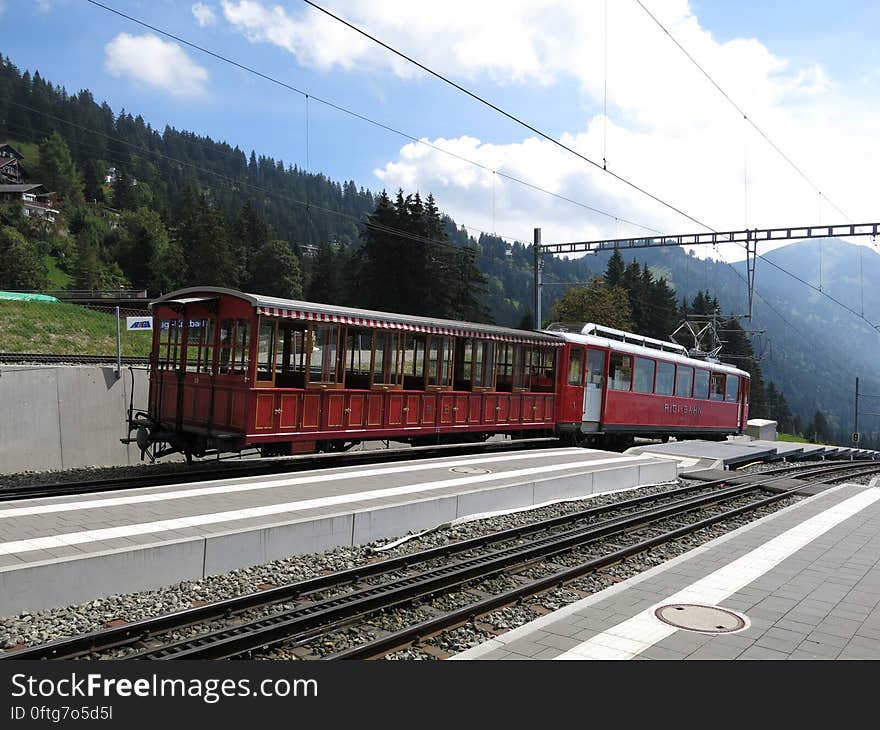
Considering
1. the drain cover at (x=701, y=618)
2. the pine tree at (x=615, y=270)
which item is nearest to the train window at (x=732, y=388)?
the drain cover at (x=701, y=618)

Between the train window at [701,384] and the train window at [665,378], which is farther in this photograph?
the train window at [701,384]

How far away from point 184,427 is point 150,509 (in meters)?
4.95

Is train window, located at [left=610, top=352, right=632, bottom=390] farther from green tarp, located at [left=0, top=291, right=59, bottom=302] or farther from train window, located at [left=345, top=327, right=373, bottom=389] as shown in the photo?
green tarp, located at [left=0, top=291, right=59, bottom=302]

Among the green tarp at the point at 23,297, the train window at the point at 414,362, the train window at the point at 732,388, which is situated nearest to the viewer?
the train window at the point at 414,362

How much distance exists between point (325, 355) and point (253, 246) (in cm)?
8454

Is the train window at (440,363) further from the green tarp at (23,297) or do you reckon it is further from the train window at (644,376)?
the green tarp at (23,297)

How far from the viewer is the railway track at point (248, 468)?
35.9 feet

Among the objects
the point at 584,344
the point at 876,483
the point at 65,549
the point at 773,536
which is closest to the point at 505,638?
the point at 65,549

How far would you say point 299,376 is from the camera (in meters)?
12.9

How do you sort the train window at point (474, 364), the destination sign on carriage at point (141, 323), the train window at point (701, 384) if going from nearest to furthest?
the destination sign on carriage at point (141, 323) < the train window at point (474, 364) < the train window at point (701, 384)

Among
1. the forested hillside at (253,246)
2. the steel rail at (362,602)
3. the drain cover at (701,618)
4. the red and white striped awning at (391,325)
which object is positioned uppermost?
the forested hillside at (253,246)

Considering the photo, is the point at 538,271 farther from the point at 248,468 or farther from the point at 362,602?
the point at 362,602

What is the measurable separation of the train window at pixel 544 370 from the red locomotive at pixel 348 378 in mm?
33

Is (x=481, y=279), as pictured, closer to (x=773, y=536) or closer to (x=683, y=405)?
(x=683, y=405)
